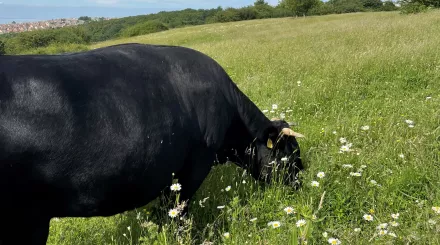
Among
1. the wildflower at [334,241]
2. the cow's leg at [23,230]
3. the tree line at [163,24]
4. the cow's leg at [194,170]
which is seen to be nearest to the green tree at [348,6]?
the tree line at [163,24]

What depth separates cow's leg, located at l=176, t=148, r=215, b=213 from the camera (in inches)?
142

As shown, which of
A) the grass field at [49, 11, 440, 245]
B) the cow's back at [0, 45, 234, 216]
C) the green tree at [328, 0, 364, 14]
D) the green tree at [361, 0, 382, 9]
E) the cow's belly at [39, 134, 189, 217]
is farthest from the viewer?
the green tree at [361, 0, 382, 9]

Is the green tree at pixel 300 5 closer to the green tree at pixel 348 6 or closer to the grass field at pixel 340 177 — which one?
the green tree at pixel 348 6

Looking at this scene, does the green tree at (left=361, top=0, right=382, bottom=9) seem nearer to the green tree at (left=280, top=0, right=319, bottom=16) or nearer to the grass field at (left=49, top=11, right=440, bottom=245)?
the green tree at (left=280, top=0, right=319, bottom=16)

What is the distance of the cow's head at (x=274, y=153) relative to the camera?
437 cm

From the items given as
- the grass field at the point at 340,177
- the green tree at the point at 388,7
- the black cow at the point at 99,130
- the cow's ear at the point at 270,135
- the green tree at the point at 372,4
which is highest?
the green tree at the point at 372,4

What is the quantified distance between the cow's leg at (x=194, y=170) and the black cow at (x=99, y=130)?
0.01 meters

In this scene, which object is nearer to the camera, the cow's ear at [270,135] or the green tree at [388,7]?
the cow's ear at [270,135]

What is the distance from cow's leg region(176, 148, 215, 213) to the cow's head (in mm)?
768

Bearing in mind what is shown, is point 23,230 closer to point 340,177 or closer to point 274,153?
point 274,153

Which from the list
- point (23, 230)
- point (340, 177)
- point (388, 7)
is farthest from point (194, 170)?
point (388, 7)

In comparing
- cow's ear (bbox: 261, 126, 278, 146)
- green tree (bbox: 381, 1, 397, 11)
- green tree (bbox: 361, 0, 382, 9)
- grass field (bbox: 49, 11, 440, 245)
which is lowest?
grass field (bbox: 49, 11, 440, 245)

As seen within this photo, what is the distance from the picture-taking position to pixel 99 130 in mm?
2744

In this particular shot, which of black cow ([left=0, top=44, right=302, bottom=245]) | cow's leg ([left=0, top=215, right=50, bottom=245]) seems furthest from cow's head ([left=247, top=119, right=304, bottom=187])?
cow's leg ([left=0, top=215, right=50, bottom=245])
